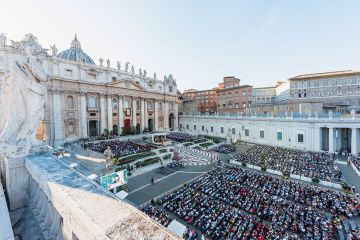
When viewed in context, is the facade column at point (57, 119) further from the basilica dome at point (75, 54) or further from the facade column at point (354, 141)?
the facade column at point (354, 141)

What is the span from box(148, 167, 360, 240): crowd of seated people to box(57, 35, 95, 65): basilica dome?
40548 millimetres

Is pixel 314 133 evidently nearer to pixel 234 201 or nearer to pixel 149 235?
pixel 234 201

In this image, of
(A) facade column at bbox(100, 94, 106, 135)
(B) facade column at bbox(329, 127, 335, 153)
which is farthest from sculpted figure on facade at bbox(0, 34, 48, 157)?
(B) facade column at bbox(329, 127, 335, 153)

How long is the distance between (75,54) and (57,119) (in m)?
20.8

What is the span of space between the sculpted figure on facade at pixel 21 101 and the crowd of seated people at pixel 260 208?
389 inches

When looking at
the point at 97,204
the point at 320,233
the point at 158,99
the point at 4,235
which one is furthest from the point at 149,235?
the point at 158,99

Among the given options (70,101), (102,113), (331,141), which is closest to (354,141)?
(331,141)

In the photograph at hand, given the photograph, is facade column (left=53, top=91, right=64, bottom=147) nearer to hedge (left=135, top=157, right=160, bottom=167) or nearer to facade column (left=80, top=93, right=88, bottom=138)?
facade column (left=80, top=93, right=88, bottom=138)

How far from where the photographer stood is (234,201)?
43.4 feet

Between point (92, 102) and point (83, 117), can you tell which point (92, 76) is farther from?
point (83, 117)

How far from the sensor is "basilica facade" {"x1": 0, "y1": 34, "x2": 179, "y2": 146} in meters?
29.5

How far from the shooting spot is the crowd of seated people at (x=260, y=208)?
10008mm

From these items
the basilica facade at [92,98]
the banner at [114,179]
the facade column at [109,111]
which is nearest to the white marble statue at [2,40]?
the basilica facade at [92,98]

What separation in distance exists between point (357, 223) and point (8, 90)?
20033 millimetres
